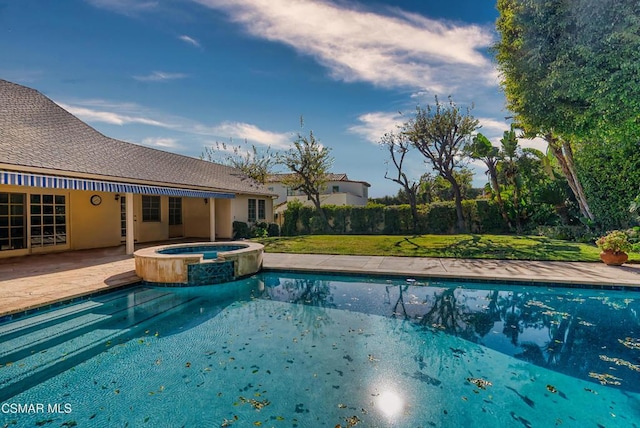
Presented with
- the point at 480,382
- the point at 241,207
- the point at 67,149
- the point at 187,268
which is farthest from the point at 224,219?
the point at 480,382

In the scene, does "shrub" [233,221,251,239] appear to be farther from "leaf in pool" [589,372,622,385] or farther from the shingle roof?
"leaf in pool" [589,372,622,385]

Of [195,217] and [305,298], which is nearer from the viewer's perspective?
[305,298]

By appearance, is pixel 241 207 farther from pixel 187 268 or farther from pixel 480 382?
pixel 480 382

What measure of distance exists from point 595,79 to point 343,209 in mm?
20940

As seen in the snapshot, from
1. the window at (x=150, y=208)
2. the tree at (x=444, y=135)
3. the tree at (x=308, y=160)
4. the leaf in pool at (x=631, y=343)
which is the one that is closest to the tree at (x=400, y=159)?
the tree at (x=444, y=135)

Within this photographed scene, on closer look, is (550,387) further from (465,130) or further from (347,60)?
(465,130)

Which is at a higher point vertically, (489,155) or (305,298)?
(489,155)

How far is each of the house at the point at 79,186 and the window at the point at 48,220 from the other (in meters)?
0.04

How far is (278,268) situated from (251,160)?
33685 mm

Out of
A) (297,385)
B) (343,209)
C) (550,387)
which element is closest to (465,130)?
(343,209)

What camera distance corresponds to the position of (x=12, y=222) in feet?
45.4

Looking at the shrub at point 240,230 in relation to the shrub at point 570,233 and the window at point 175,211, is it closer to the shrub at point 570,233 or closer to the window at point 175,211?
the window at point 175,211

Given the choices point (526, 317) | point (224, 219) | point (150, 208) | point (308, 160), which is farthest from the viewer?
point (308, 160)

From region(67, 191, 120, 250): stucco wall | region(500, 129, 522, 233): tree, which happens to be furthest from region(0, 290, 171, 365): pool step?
region(500, 129, 522, 233): tree
